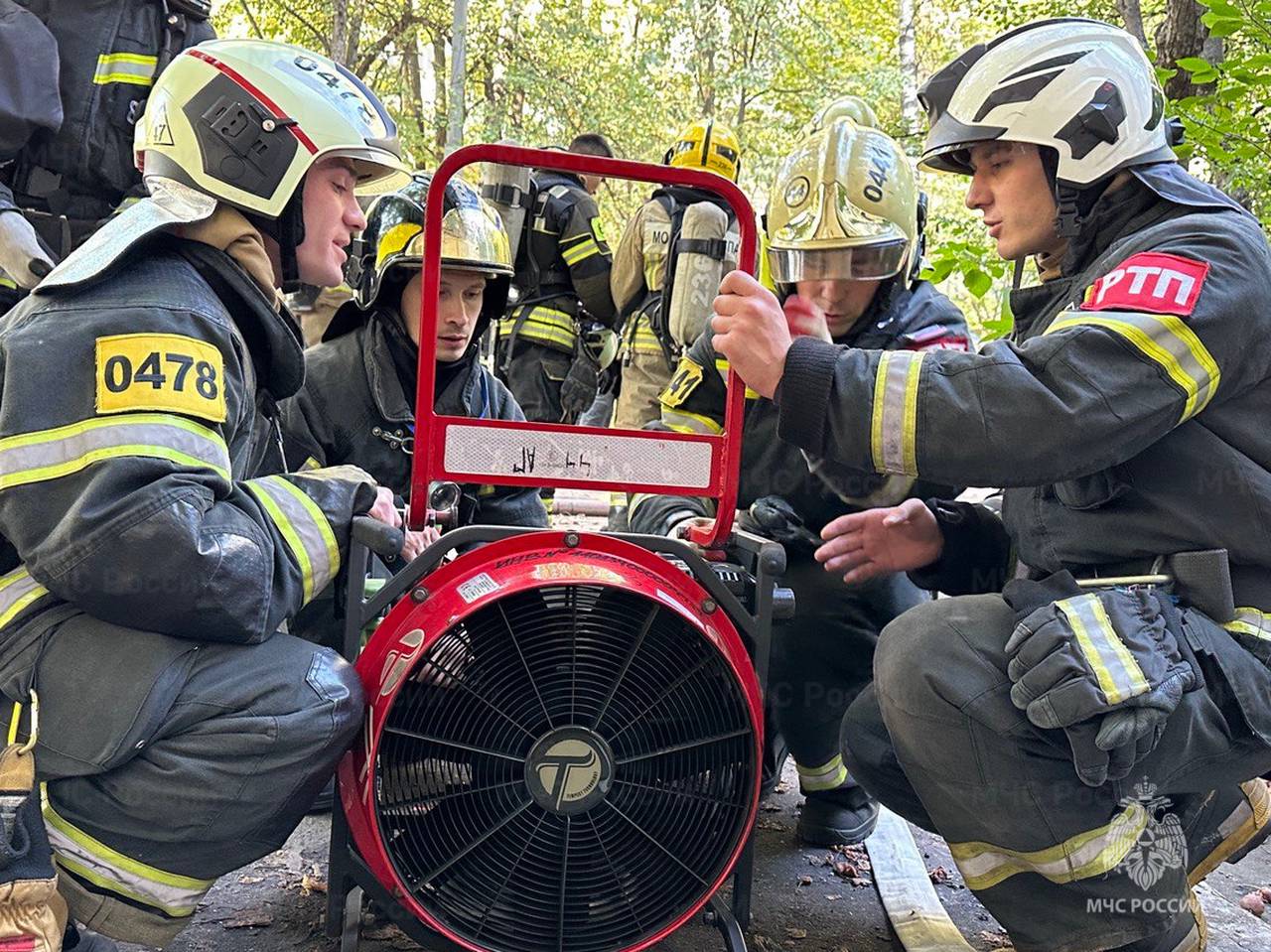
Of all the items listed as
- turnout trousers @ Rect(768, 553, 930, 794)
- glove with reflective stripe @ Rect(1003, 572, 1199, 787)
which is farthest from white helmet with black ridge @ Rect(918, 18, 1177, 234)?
turnout trousers @ Rect(768, 553, 930, 794)

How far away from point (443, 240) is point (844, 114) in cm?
126

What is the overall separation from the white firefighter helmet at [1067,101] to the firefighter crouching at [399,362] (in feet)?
4.75

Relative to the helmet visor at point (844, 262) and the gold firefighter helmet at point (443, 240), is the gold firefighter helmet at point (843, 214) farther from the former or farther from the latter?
the gold firefighter helmet at point (443, 240)

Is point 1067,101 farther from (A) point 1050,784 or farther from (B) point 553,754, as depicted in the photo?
(B) point 553,754

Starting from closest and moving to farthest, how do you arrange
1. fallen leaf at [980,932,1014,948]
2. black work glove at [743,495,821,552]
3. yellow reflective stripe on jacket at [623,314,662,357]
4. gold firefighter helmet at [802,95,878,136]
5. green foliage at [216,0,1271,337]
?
fallen leaf at [980,932,1014,948] < black work glove at [743,495,821,552] < gold firefighter helmet at [802,95,878,136] < yellow reflective stripe on jacket at [623,314,662,357] < green foliage at [216,0,1271,337]

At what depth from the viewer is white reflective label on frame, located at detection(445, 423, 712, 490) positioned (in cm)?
207

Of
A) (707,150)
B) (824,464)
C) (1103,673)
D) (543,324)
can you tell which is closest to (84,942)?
(1103,673)

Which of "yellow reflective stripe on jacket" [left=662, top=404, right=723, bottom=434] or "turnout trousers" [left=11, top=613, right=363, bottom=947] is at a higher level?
"yellow reflective stripe on jacket" [left=662, top=404, right=723, bottom=434]

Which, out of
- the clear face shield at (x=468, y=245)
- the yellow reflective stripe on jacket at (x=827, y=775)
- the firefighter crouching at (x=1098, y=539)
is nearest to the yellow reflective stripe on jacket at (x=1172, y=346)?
the firefighter crouching at (x=1098, y=539)

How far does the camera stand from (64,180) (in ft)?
11.4

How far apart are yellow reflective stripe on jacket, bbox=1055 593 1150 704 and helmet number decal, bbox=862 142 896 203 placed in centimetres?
137

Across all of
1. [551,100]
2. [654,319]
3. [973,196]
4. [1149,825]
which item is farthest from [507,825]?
[551,100]

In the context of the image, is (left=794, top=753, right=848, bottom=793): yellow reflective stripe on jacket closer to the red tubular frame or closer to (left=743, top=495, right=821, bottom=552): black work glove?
(left=743, top=495, right=821, bottom=552): black work glove

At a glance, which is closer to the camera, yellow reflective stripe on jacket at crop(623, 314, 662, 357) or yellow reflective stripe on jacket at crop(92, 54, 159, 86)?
yellow reflective stripe on jacket at crop(92, 54, 159, 86)
